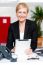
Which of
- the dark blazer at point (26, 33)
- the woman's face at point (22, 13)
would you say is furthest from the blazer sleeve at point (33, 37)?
the woman's face at point (22, 13)

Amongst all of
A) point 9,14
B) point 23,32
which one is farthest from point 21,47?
point 9,14

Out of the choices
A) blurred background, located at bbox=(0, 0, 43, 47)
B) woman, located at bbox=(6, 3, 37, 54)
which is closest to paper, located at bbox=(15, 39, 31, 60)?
woman, located at bbox=(6, 3, 37, 54)

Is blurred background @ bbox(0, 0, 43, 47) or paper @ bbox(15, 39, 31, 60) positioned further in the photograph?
blurred background @ bbox(0, 0, 43, 47)

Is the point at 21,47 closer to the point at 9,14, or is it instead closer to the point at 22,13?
the point at 22,13

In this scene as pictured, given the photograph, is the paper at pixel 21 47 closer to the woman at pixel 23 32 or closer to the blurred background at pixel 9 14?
the woman at pixel 23 32

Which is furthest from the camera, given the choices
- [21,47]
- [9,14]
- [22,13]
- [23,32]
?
[9,14]

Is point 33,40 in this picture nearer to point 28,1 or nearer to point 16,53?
point 16,53

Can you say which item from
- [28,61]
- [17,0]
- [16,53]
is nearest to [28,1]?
[17,0]

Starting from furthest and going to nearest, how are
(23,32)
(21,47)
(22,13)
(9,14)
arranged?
(9,14) → (23,32) → (22,13) → (21,47)

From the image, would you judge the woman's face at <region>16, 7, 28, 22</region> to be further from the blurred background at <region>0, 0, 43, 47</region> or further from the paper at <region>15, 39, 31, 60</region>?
the blurred background at <region>0, 0, 43, 47</region>

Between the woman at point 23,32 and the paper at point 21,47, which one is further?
the woman at point 23,32

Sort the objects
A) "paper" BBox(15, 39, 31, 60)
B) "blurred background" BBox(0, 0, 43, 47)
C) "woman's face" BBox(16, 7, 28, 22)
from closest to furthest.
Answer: "paper" BBox(15, 39, 31, 60) < "woman's face" BBox(16, 7, 28, 22) < "blurred background" BBox(0, 0, 43, 47)

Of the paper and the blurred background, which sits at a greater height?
the blurred background

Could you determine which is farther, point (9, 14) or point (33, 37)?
point (9, 14)
